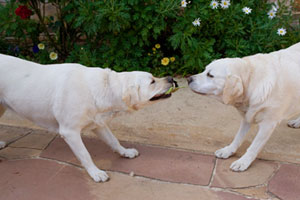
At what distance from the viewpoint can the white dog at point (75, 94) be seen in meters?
2.51

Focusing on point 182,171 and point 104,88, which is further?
point 182,171

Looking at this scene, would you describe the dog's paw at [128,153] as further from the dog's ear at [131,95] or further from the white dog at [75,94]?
the dog's ear at [131,95]

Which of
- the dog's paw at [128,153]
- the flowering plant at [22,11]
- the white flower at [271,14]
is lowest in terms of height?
the dog's paw at [128,153]

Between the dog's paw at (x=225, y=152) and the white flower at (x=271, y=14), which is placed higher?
the white flower at (x=271, y=14)

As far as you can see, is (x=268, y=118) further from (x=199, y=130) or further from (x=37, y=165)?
(x=37, y=165)

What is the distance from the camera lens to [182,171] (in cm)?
279

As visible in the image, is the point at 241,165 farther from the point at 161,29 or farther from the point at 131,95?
the point at 161,29

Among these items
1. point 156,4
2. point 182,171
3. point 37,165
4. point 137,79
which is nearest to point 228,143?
point 182,171

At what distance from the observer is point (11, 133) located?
11.4ft

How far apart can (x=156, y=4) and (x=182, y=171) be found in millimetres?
2503

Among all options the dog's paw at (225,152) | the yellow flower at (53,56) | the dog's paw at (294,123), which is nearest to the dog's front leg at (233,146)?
the dog's paw at (225,152)

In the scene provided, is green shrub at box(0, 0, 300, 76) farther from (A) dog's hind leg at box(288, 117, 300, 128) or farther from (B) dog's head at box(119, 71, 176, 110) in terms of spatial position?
(B) dog's head at box(119, 71, 176, 110)

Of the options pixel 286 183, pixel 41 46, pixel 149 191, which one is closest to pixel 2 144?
pixel 149 191

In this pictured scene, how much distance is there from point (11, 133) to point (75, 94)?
1.44 metres
